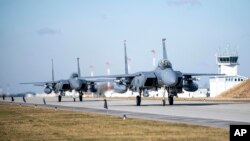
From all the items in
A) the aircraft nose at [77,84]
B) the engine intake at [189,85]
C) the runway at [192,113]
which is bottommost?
the runway at [192,113]

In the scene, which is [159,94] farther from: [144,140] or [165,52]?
[144,140]

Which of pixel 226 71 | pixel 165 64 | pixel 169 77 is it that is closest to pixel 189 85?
pixel 165 64

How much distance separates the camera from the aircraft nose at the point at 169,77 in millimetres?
43281

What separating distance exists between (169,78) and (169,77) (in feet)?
0.36

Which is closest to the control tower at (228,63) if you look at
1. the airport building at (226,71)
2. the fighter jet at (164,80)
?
the airport building at (226,71)

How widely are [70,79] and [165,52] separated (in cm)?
2616

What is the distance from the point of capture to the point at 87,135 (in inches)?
770

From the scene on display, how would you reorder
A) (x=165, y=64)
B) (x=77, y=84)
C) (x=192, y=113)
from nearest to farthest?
(x=192, y=113), (x=165, y=64), (x=77, y=84)

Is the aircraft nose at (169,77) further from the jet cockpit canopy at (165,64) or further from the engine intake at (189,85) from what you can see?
the engine intake at (189,85)

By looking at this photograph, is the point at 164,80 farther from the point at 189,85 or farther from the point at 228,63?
the point at 228,63

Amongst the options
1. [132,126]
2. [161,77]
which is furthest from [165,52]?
[132,126]

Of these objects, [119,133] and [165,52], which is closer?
[119,133]

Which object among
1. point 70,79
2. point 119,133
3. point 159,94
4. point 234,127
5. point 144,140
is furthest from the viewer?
point 159,94

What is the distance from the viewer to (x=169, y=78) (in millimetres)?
43531
